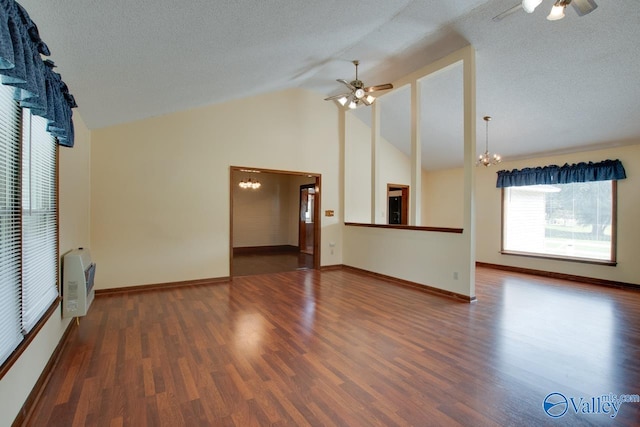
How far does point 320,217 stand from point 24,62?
5.24 m

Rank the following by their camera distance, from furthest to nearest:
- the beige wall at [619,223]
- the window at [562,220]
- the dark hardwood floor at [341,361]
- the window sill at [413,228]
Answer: the window at [562,220]
the beige wall at [619,223]
the window sill at [413,228]
the dark hardwood floor at [341,361]

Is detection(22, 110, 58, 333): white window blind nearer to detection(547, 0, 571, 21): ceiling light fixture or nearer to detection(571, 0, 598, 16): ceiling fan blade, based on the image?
detection(547, 0, 571, 21): ceiling light fixture

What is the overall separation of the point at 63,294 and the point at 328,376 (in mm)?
2587

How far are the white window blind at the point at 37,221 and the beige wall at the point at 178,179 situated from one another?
1.92m

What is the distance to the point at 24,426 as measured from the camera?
1730 millimetres

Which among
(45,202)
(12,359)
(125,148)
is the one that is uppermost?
(125,148)

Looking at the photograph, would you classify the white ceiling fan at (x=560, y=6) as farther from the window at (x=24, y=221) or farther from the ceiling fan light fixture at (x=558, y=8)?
the window at (x=24, y=221)

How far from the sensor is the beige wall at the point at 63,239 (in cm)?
167

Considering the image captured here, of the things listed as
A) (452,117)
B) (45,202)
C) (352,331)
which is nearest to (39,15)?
(45,202)

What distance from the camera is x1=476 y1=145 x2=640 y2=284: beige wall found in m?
5.07

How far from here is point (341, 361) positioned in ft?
8.14

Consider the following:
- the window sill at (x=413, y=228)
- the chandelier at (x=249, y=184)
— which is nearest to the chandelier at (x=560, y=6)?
the window sill at (x=413, y=228)

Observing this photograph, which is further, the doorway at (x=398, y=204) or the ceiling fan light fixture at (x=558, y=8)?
the doorway at (x=398, y=204)

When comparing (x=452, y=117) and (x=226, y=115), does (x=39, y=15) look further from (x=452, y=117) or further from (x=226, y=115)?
(x=452, y=117)
